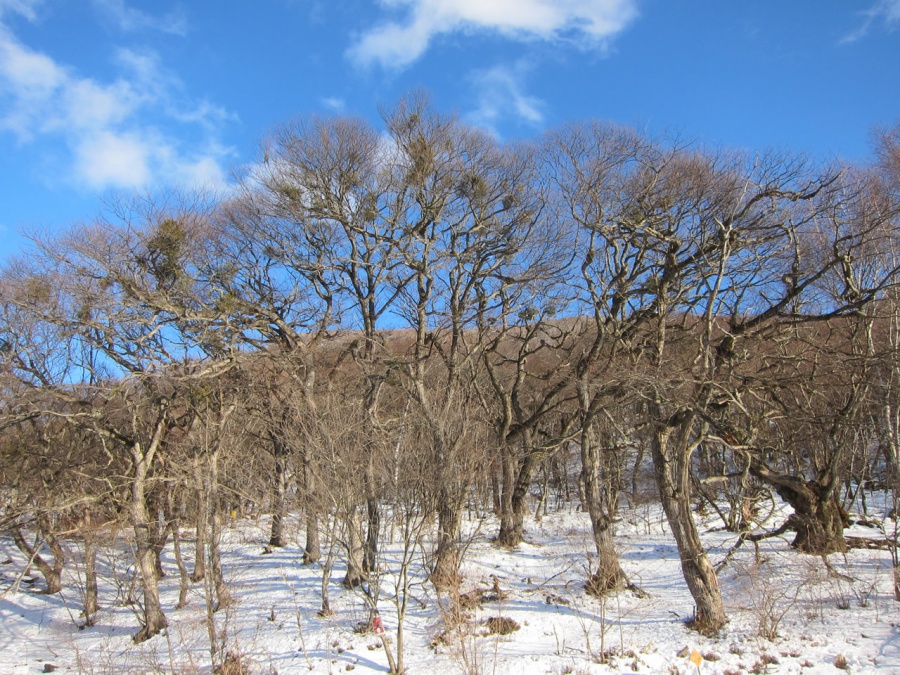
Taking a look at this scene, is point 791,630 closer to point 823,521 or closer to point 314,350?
point 823,521

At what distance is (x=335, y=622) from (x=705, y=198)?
11350 millimetres

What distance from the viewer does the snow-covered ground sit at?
9266 mm

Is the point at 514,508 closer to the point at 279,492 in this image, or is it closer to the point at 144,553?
the point at 279,492

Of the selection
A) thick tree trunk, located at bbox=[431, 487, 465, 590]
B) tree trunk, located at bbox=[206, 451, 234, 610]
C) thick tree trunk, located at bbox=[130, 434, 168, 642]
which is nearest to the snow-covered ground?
thick tree trunk, located at bbox=[130, 434, 168, 642]

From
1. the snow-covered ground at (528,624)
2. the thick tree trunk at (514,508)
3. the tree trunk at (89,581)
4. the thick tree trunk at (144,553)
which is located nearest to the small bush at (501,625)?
the snow-covered ground at (528,624)

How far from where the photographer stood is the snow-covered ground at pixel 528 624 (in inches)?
365

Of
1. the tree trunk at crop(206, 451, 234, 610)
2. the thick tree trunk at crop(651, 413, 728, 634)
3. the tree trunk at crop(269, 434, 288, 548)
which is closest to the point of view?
the thick tree trunk at crop(651, 413, 728, 634)

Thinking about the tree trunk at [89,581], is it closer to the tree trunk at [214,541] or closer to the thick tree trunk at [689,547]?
the tree trunk at [214,541]

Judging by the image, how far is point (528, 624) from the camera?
11.2m

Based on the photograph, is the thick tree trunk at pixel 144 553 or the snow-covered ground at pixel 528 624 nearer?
the snow-covered ground at pixel 528 624

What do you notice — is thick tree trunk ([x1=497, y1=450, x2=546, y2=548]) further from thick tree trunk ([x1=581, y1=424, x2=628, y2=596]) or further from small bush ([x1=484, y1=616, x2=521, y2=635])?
small bush ([x1=484, y1=616, x2=521, y2=635])

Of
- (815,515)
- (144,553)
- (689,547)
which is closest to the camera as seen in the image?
(689,547)

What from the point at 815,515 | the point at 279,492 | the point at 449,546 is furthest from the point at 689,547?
the point at 279,492

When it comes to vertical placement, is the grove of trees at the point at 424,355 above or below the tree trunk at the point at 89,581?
above
